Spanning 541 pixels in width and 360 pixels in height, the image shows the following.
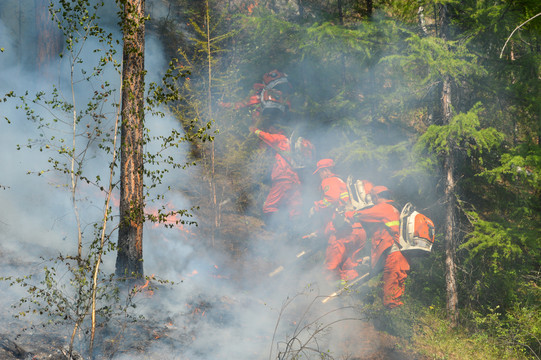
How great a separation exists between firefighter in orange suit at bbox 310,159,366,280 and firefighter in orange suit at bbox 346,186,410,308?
17.3 inches

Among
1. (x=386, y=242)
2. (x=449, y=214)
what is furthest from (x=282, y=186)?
(x=449, y=214)

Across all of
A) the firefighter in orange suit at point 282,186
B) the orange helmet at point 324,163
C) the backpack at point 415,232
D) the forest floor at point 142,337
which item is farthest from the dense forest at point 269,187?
the backpack at point 415,232

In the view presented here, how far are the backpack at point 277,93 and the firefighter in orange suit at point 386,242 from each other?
443 cm

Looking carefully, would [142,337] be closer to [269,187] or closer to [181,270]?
[181,270]

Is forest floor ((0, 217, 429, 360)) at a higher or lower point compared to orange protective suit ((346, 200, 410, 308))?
lower

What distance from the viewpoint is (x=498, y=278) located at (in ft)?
30.1

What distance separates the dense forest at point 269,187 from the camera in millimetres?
6453

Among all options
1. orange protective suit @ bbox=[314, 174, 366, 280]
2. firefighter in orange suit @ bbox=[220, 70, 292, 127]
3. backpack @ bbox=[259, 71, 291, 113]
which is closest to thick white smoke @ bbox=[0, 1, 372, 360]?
orange protective suit @ bbox=[314, 174, 366, 280]

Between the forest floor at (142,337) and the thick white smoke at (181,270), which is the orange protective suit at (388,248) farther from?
the thick white smoke at (181,270)

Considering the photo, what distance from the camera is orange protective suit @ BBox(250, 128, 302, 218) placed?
1245 cm

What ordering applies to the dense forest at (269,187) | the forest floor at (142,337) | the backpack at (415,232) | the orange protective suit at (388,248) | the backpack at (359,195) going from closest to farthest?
the forest floor at (142,337), the dense forest at (269,187), the backpack at (415,232), the orange protective suit at (388,248), the backpack at (359,195)

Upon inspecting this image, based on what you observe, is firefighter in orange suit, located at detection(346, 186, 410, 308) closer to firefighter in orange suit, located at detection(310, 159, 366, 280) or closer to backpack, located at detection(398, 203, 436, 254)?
backpack, located at detection(398, 203, 436, 254)

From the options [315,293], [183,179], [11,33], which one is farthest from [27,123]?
[315,293]

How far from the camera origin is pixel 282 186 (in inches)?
492
